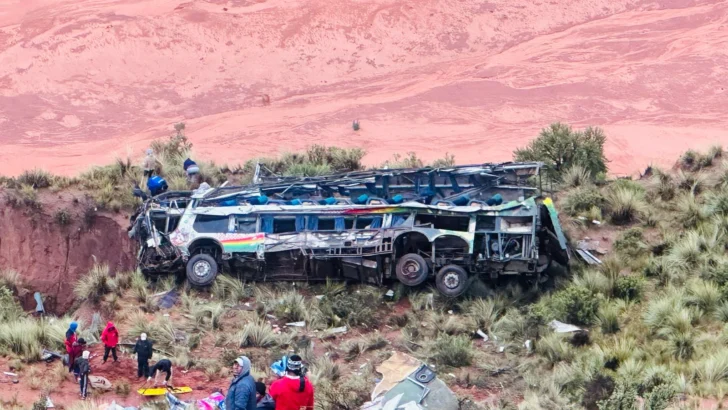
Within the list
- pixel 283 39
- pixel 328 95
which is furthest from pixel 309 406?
pixel 283 39

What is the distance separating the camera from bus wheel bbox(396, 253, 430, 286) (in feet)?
74.4

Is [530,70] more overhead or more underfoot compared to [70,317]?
more overhead

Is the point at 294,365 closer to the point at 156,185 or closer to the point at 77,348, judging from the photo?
the point at 77,348

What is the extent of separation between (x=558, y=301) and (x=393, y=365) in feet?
12.2

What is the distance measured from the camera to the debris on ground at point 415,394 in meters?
17.1

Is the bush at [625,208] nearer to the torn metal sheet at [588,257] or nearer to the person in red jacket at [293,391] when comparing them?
the torn metal sheet at [588,257]

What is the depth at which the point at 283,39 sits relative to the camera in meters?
40.8

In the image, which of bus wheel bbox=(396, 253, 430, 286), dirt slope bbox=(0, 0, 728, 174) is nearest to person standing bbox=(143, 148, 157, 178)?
dirt slope bbox=(0, 0, 728, 174)

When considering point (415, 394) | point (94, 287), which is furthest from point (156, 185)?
point (415, 394)

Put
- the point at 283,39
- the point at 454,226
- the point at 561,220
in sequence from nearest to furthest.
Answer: the point at 454,226 < the point at 561,220 < the point at 283,39

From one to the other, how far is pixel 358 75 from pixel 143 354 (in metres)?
21.4

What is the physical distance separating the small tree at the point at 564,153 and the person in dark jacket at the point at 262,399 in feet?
→ 45.8

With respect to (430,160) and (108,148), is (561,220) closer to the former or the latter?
(430,160)

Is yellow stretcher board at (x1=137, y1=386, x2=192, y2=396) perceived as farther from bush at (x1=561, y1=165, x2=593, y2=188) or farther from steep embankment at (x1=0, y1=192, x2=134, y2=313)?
bush at (x1=561, y1=165, x2=593, y2=188)
